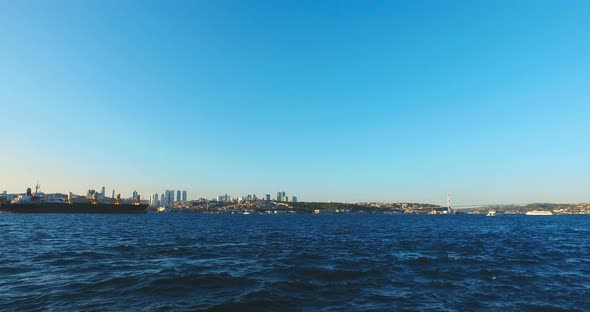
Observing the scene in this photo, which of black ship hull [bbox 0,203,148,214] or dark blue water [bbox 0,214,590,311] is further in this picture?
black ship hull [bbox 0,203,148,214]

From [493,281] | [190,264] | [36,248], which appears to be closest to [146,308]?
[190,264]

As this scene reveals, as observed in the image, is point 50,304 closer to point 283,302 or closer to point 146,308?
point 146,308

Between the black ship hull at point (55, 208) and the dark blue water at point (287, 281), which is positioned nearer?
the dark blue water at point (287, 281)

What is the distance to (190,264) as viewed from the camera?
1163 inches

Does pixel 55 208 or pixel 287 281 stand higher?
pixel 287 281

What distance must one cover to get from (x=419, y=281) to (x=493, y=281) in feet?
17.6

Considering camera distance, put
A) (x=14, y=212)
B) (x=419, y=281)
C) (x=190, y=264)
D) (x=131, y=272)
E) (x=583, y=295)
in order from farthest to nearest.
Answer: (x=14, y=212), (x=190, y=264), (x=131, y=272), (x=419, y=281), (x=583, y=295)

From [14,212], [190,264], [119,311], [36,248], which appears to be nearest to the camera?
[119,311]

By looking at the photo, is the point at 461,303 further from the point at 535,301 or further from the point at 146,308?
the point at 146,308

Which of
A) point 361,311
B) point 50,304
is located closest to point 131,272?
point 50,304

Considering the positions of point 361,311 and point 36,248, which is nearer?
point 361,311

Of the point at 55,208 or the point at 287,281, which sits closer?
the point at 287,281

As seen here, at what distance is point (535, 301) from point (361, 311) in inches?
415

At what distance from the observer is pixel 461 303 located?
728 inches
